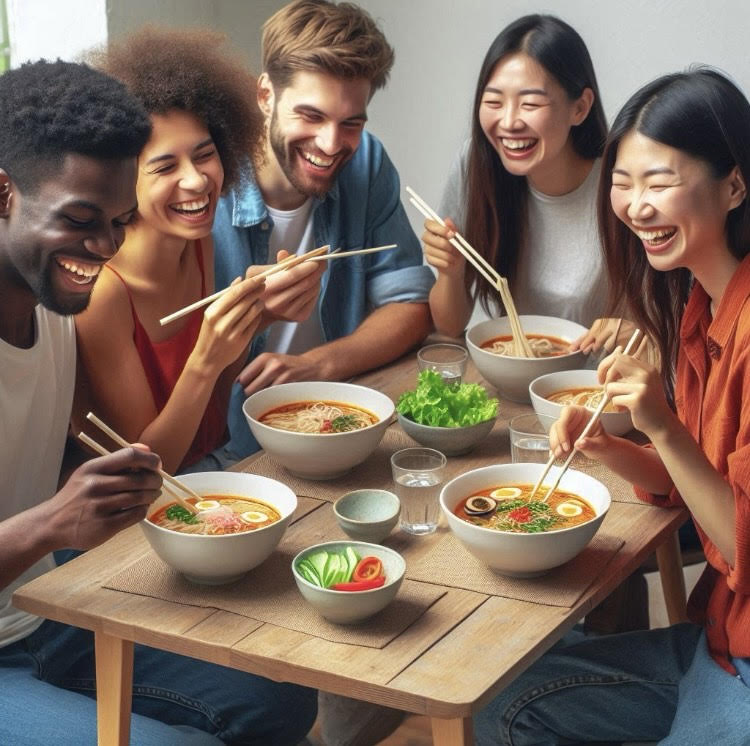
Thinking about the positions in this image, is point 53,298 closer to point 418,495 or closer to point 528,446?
point 418,495

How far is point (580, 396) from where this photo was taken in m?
2.39

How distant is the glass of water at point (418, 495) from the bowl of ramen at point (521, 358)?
1.69 feet

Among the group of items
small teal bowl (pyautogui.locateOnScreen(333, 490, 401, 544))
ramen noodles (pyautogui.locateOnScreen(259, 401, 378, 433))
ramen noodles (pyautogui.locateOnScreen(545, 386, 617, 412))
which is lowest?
small teal bowl (pyautogui.locateOnScreen(333, 490, 401, 544))

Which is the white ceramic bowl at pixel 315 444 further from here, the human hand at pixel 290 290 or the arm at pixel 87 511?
the arm at pixel 87 511

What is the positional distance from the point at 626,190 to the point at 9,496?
3.84 ft

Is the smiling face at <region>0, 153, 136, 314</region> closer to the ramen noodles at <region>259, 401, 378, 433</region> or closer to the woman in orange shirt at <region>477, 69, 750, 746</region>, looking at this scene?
the ramen noodles at <region>259, 401, 378, 433</region>

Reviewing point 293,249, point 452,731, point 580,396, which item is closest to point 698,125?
point 580,396

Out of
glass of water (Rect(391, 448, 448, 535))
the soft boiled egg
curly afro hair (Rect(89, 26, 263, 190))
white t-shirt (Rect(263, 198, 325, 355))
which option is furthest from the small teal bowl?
white t-shirt (Rect(263, 198, 325, 355))

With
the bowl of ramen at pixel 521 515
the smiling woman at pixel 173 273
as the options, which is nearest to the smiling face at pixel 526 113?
the smiling woman at pixel 173 273

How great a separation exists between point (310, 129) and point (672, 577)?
4.14 feet

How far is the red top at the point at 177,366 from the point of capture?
99.3 inches

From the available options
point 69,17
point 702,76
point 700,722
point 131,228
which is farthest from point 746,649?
point 69,17

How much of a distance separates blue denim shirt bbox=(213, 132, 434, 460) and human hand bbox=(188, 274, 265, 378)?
1.82 feet

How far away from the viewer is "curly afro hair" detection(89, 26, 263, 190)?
2.43 m
